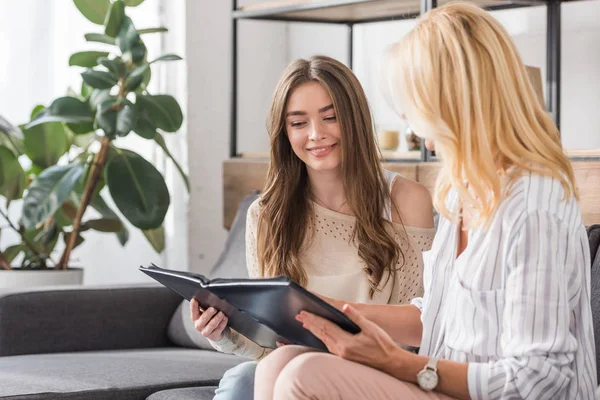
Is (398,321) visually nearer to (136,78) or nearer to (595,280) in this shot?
(595,280)

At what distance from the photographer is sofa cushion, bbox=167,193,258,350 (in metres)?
2.74

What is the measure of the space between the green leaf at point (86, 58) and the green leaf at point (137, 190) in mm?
331

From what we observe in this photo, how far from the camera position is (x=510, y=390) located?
53.1 inches

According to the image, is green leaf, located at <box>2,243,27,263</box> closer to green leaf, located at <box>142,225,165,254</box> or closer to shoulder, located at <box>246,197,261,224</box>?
green leaf, located at <box>142,225,165,254</box>

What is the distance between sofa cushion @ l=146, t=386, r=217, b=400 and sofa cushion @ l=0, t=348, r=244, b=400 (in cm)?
5

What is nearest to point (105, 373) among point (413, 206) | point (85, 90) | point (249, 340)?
point (249, 340)

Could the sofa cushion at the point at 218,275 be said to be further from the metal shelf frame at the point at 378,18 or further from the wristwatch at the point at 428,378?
the wristwatch at the point at 428,378

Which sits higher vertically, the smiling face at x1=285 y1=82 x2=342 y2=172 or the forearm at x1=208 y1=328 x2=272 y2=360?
the smiling face at x1=285 y1=82 x2=342 y2=172

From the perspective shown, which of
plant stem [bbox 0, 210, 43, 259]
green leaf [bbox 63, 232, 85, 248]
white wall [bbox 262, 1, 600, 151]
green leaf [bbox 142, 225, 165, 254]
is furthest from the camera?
green leaf [bbox 142, 225, 165, 254]

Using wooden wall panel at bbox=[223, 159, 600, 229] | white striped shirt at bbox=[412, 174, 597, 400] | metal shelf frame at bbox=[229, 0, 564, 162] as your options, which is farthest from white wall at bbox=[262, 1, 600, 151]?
white striped shirt at bbox=[412, 174, 597, 400]

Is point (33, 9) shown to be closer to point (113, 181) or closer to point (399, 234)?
point (113, 181)

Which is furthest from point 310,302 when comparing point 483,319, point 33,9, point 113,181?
→ point 33,9

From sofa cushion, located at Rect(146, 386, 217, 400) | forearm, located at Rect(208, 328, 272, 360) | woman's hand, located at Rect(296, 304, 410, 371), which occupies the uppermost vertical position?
woman's hand, located at Rect(296, 304, 410, 371)

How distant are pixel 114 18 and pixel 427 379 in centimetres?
216
